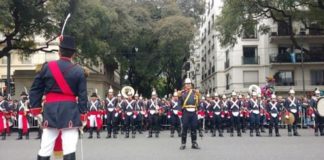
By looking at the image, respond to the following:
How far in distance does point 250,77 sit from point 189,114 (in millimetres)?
39738

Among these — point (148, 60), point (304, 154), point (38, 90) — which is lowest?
point (304, 154)

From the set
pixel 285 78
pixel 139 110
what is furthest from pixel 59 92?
pixel 285 78

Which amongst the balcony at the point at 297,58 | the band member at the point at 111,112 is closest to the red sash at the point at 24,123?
the band member at the point at 111,112

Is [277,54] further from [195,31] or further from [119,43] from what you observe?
[119,43]

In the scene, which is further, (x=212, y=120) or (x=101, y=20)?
(x=101, y=20)

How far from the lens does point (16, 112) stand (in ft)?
76.6

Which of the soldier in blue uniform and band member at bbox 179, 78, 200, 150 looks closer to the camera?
the soldier in blue uniform

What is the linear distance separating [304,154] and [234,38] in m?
25.7

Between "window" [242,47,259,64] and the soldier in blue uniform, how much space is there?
4781cm

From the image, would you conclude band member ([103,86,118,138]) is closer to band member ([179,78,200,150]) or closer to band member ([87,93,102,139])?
band member ([87,93,102,139])

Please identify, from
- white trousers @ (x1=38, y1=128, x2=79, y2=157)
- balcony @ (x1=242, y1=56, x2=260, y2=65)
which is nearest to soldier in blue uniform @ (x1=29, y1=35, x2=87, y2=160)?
white trousers @ (x1=38, y1=128, x2=79, y2=157)

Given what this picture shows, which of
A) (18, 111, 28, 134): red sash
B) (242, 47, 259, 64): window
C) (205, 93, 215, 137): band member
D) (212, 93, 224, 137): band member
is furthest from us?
(242, 47, 259, 64): window

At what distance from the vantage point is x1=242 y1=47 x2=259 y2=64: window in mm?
53438

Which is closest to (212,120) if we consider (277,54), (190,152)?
(190,152)
